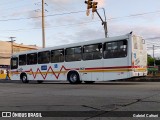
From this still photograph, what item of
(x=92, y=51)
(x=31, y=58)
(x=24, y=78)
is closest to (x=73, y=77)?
(x=92, y=51)

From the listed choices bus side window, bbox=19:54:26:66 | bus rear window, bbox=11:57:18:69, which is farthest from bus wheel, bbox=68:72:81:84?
bus rear window, bbox=11:57:18:69

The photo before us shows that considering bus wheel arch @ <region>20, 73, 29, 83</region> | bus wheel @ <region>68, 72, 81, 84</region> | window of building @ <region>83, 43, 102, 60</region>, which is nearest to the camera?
window of building @ <region>83, 43, 102, 60</region>

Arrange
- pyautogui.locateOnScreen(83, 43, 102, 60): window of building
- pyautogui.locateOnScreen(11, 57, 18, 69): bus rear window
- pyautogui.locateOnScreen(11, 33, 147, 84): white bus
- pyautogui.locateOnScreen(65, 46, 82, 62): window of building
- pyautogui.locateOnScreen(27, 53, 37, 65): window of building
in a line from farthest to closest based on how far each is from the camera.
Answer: pyautogui.locateOnScreen(11, 57, 18, 69): bus rear window → pyautogui.locateOnScreen(27, 53, 37, 65): window of building → pyautogui.locateOnScreen(65, 46, 82, 62): window of building → pyautogui.locateOnScreen(83, 43, 102, 60): window of building → pyautogui.locateOnScreen(11, 33, 147, 84): white bus

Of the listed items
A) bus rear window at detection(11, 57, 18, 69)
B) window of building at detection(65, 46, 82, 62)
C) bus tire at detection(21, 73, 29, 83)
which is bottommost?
bus tire at detection(21, 73, 29, 83)

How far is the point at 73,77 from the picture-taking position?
80.2 ft

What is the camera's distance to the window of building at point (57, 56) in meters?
25.4

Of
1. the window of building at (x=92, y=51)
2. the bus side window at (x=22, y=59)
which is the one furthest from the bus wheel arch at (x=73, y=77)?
the bus side window at (x=22, y=59)

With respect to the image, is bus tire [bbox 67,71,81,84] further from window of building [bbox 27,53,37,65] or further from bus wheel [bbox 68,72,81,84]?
window of building [bbox 27,53,37,65]

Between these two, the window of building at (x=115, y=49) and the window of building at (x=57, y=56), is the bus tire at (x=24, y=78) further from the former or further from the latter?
the window of building at (x=115, y=49)

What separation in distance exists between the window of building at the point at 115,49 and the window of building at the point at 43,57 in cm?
656

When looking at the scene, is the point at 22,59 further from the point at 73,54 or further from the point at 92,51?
the point at 92,51

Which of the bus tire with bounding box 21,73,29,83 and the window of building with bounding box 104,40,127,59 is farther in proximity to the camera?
the bus tire with bounding box 21,73,29,83

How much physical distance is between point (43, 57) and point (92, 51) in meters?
5.88

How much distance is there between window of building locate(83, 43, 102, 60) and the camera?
22.3 metres
